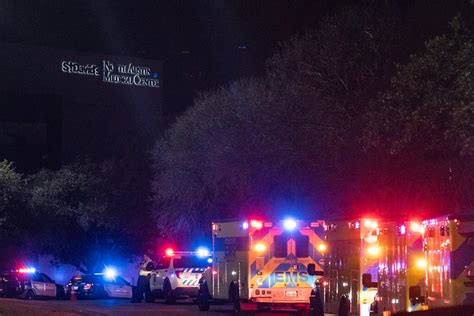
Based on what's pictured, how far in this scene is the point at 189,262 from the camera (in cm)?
2919

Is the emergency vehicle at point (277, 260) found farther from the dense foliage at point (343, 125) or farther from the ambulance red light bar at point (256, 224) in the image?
the dense foliage at point (343, 125)

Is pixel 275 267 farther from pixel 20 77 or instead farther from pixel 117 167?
pixel 20 77

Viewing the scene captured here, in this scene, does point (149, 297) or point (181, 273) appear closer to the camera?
point (181, 273)

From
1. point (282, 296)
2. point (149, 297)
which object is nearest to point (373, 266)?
point (282, 296)

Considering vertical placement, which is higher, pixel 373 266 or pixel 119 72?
pixel 119 72

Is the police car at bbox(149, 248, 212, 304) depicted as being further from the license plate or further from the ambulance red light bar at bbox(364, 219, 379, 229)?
the ambulance red light bar at bbox(364, 219, 379, 229)

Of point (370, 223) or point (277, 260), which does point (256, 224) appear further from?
point (370, 223)

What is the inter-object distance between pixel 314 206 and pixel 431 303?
1712 centimetres

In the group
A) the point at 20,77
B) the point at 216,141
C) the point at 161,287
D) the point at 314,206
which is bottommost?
the point at 161,287

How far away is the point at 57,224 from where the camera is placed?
4419 centimetres

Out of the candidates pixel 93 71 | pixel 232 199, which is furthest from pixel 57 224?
pixel 93 71

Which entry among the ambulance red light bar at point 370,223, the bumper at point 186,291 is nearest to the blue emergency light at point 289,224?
the ambulance red light bar at point 370,223

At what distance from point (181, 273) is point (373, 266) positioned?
1398 centimetres

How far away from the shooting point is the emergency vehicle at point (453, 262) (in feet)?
31.6
